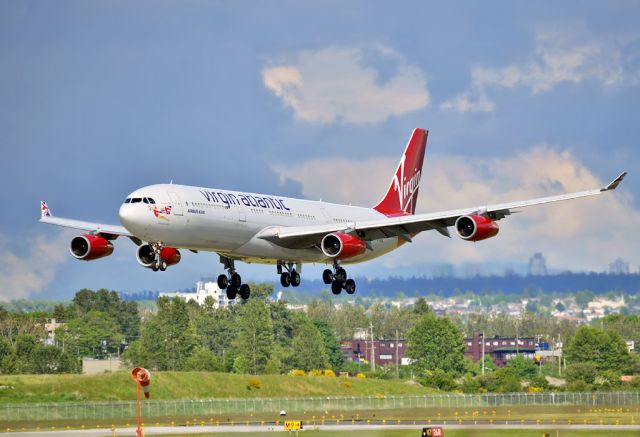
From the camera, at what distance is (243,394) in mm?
147250

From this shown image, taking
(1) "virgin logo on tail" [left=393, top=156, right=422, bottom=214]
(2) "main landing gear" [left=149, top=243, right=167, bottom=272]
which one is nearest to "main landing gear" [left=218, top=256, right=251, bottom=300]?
(2) "main landing gear" [left=149, top=243, right=167, bottom=272]

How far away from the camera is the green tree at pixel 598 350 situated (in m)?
182

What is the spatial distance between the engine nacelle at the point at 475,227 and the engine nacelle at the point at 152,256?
66.0ft

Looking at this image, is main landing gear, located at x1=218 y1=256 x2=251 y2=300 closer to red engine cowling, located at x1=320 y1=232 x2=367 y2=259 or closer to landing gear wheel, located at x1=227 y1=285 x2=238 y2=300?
landing gear wheel, located at x1=227 y1=285 x2=238 y2=300

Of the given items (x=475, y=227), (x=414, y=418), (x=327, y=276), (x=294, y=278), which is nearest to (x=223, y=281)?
(x=294, y=278)

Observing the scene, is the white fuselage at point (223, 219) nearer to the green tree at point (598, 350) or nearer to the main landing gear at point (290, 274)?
the main landing gear at point (290, 274)

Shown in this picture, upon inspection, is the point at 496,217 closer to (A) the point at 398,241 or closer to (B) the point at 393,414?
(A) the point at 398,241

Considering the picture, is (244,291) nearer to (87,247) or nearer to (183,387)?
(87,247)

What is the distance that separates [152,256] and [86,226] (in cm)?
1067

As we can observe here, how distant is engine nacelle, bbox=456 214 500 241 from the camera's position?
279 ft

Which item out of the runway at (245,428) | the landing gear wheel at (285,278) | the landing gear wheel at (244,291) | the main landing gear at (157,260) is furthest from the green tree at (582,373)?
the main landing gear at (157,260)

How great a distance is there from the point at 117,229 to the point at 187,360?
10225 centimetres

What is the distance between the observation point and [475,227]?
85.1 metres

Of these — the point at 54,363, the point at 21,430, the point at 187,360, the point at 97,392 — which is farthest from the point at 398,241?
the point at 187,360
